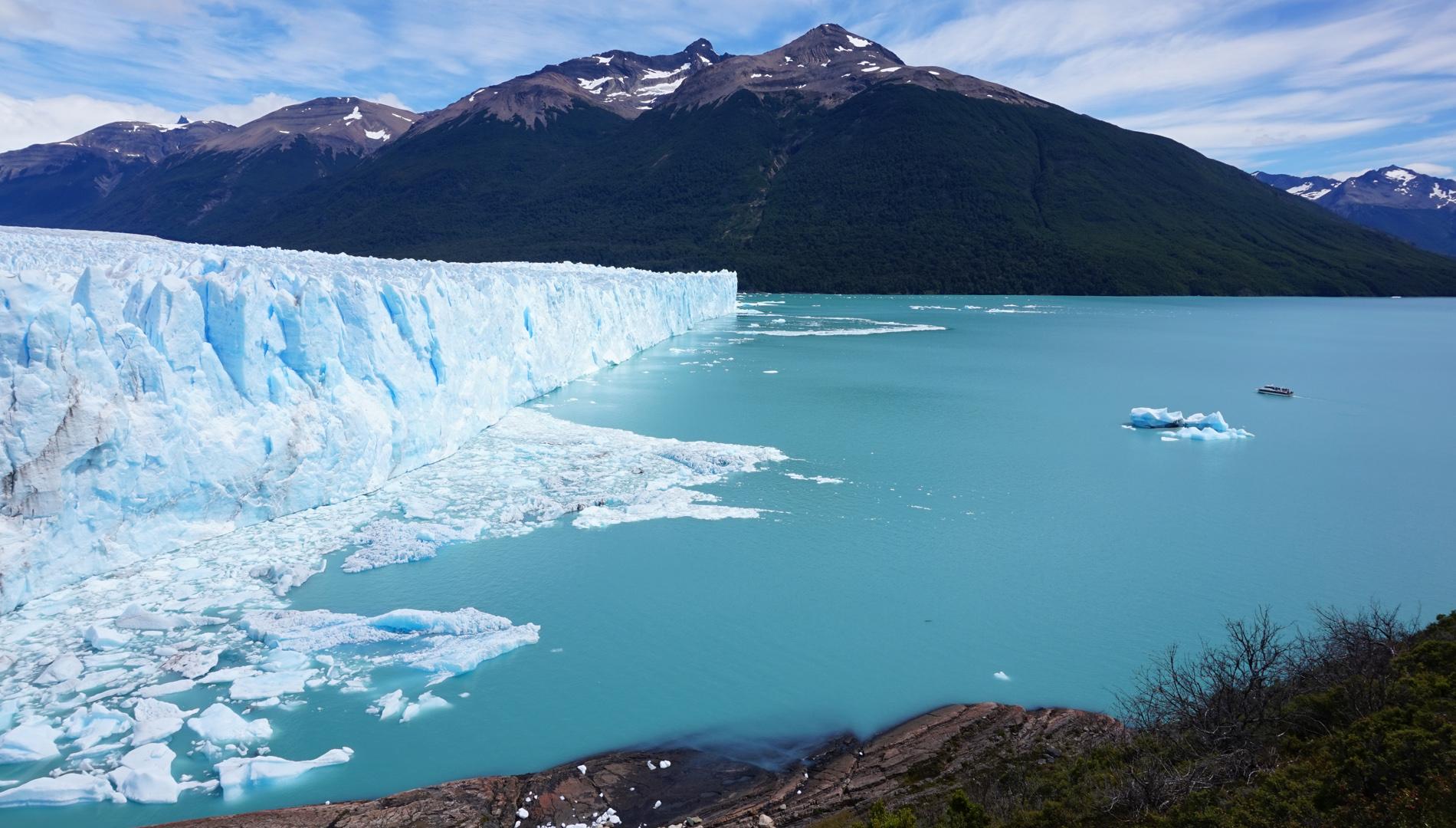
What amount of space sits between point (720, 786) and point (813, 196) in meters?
76.6

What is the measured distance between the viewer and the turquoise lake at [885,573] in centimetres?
614

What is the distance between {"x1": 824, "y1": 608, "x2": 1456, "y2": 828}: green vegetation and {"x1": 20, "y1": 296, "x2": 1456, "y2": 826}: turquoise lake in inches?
50.0

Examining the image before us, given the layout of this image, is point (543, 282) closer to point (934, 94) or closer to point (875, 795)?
point (875, 795)

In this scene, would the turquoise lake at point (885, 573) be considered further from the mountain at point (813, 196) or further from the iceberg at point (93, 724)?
the mountain at point (813, 196)

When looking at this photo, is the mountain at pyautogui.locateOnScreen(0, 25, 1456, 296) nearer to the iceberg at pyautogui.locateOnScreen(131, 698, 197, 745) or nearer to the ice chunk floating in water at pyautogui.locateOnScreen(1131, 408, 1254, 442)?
the ice chunk floating in water at pyautogui.locateOnScreen(1131, 408, 1254, 442)

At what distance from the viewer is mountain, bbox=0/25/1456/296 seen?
6538 centimetres

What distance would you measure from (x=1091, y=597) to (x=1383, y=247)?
93.7 meters

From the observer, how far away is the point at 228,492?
9312 millimetres

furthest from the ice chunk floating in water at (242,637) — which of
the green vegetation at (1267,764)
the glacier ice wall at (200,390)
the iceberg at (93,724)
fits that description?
the green vegetation at (1267,764)

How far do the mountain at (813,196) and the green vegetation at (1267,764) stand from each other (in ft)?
195

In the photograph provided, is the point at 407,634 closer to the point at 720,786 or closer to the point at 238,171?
the point at 720,786

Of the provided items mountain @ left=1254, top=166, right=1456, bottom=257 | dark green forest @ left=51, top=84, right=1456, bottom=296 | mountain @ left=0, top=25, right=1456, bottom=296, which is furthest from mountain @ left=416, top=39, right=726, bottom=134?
mountain @ left=1254, top=166, right=1456, bottom=257

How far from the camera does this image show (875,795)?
5.20m

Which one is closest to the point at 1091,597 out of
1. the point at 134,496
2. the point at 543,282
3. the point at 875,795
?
the point at 875,795
